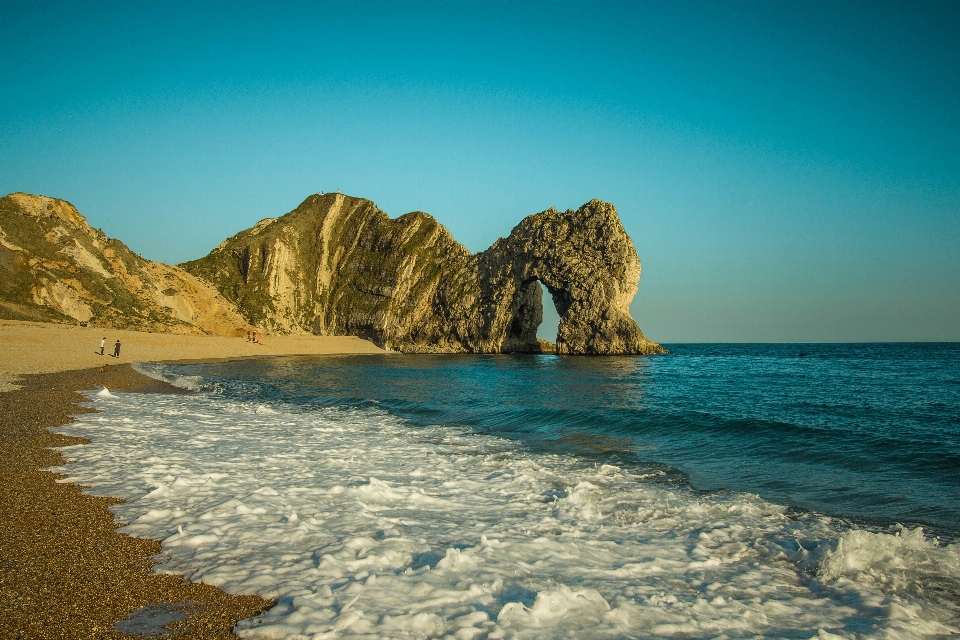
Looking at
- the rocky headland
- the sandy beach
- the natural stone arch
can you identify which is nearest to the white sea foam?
the sandy beach

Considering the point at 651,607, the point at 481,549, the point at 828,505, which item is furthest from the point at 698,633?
the point at 828,505

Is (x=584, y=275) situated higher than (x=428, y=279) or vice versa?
(x=584, y=275)

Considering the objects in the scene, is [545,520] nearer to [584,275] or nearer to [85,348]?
[85,348]

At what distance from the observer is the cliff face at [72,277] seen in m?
42.2

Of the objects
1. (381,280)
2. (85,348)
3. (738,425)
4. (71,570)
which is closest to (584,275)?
(381,280)

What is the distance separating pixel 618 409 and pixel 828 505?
10304mm

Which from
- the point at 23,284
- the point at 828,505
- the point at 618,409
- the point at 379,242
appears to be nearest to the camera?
the point at 828,505

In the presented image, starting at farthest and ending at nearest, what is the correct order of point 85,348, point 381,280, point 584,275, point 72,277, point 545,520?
1. point 381,280
2. point 584,275
3. point 72,277
4. point 85,348
5. point 545,520

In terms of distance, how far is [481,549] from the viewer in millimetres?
5379

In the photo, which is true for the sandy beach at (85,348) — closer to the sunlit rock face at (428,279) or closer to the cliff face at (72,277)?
the cliff face at (72,277)

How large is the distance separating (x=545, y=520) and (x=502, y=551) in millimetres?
1241

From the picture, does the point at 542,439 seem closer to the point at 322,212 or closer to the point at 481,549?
the point at 481,549

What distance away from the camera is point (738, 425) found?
14.8 m

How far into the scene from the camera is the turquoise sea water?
28.0ft
